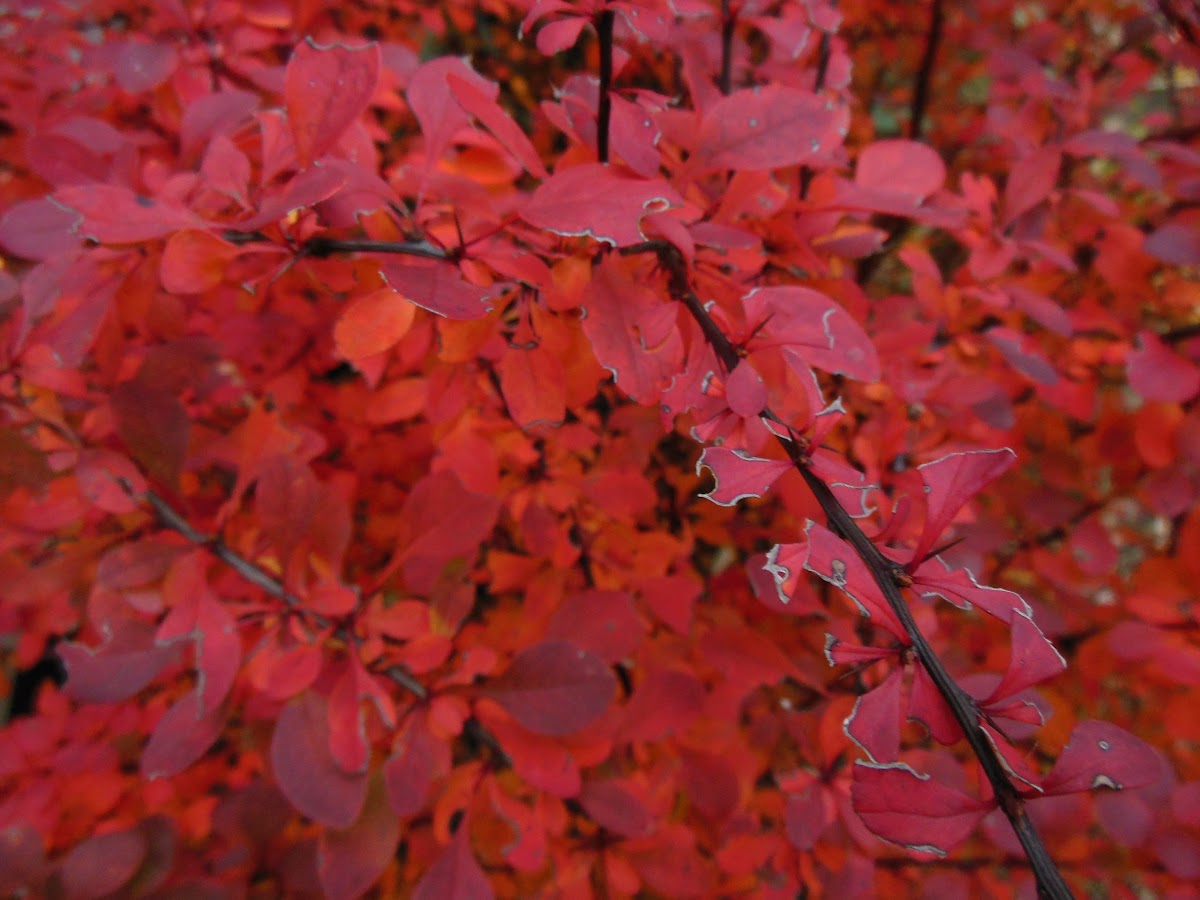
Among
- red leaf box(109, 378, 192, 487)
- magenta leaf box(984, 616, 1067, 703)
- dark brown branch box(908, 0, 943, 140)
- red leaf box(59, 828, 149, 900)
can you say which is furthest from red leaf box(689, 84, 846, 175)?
dark brown branch box(908, 0, 943, 140)

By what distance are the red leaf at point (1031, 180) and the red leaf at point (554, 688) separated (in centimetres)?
69

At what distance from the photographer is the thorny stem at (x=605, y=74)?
45 cm

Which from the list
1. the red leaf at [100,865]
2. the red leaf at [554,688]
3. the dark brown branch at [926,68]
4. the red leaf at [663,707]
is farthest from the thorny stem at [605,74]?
the dark brown branch at [926,68]

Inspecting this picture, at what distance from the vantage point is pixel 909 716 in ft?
1.27

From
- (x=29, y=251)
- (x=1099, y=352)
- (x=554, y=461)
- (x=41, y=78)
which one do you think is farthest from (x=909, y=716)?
(x=41, y=78)

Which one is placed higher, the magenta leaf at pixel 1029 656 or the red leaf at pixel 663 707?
the magenta leaf at pixel 1029 656

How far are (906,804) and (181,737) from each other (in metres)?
0.65

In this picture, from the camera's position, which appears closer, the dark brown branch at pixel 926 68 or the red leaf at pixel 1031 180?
the red leaf at pixel 1031 180

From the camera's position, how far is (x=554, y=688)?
0.69 m

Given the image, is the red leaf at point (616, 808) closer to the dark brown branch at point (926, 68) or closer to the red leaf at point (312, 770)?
the red leaf at point (312, 770)

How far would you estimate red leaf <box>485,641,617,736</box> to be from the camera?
67 cm

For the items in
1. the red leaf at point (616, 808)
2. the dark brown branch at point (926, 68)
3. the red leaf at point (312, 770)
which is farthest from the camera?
the dark brown branch at point (926, 68)

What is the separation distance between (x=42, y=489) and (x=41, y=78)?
0.67 metres

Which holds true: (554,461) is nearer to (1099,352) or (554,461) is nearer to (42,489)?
(42,489)
